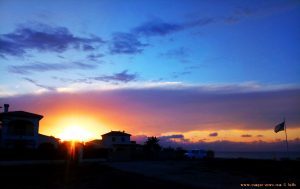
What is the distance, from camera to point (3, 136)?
61750 millimetres

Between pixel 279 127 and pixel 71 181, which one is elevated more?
pixel 279 127

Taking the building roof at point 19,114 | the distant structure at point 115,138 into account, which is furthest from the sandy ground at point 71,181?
the distant structure at point 115,138

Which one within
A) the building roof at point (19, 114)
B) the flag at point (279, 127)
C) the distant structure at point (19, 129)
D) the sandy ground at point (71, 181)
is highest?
the building roof at point (19, 114)

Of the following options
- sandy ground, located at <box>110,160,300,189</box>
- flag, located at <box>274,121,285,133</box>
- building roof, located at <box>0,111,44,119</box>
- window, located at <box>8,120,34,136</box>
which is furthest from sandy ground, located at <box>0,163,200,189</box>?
building roof, located at <box>0,111,44,119</box>

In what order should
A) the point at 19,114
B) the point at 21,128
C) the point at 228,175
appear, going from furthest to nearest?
the point at 21,128 < the point at 19,114 < the point at 228,175

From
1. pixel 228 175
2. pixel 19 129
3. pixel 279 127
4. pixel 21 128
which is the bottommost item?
pixel 228 175

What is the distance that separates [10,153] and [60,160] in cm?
693

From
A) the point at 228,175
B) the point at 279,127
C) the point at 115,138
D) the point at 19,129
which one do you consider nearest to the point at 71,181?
the point at 228,175

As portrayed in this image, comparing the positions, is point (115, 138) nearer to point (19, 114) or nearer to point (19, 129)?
point (19, 129)

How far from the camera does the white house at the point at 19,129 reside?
6206 cm

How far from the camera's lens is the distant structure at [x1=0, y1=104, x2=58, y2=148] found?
2443 inches

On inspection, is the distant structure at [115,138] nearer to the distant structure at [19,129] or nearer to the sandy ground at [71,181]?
the distant structure at [19,129]

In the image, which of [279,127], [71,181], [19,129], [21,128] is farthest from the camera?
[21,128]

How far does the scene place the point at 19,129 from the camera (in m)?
63.8
